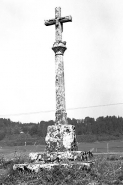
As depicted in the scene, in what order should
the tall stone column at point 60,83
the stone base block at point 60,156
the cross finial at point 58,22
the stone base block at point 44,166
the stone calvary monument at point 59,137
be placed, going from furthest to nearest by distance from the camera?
the cross finial at point 58,22
the tall stone column at point 60,83
the stone base block at point 60,156
the stone calvary monument at point 59,137
the stone base block at point 44,166

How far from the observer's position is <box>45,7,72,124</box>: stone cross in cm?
814

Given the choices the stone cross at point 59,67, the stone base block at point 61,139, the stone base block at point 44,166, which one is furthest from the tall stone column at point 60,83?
the stone base block at point 44,166

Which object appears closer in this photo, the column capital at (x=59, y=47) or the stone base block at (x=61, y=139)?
the stone base block at (x=61, y=139)

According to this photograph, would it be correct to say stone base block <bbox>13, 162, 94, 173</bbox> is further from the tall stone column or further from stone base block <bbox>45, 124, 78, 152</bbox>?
the tall stone column

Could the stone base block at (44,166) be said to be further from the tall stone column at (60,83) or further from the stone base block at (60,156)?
the tall stone column at (60,83)

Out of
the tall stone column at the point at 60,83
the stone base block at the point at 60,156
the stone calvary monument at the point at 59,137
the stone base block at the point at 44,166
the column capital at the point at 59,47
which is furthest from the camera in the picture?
the column capital at the point at 59,47

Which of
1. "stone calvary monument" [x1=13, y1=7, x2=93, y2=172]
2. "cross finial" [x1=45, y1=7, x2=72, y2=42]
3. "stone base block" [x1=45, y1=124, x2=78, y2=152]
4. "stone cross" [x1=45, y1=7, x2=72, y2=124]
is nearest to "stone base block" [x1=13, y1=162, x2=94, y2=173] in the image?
"stone calvary monument" [x1=13, y1=7, x2=93, y2=172]

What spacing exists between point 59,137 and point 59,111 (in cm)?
96

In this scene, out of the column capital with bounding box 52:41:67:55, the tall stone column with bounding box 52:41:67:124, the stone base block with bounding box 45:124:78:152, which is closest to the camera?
the stone base block with bounding box 45:124:78:152

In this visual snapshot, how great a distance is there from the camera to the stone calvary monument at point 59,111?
7.61 metres

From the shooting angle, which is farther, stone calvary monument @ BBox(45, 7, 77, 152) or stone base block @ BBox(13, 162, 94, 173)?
stone calvary monument @ BBox(45, 7, 77, 152)

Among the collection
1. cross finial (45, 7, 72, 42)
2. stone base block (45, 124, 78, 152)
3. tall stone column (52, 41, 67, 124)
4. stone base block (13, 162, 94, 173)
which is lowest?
stone base block (13, 162, 94, 173)

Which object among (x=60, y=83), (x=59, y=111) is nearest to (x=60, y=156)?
(x=59, y=111)

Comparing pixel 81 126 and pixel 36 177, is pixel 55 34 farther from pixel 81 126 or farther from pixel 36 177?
pixel 81 126
